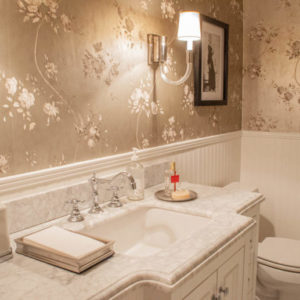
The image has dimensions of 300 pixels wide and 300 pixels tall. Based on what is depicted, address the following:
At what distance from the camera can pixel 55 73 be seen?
130 cm

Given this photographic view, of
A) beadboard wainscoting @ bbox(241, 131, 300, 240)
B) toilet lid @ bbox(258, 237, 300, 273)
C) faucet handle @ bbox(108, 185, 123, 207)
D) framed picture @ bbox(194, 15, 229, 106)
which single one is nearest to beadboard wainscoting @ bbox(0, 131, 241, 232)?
faucet handle @ bbox(108, 185, 123, 207)

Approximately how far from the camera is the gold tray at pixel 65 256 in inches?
36.6

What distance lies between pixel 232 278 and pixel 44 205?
0.73 metres

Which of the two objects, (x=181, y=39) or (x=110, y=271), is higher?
(x=181, y=39)

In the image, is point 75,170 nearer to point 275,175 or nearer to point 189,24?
point 189,24

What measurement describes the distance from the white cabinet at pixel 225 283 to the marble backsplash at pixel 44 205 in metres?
0.57

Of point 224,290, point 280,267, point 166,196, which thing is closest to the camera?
point 224,290

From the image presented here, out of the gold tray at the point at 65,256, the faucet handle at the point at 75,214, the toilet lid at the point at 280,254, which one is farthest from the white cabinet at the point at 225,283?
the toilet lid at the point at 280,254

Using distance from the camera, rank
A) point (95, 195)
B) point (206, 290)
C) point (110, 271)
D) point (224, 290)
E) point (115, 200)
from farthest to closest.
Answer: point (115, 200)
point (95, 195)
point (224, 290)
point (206, 290)
point (110, 271)

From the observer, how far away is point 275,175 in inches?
103

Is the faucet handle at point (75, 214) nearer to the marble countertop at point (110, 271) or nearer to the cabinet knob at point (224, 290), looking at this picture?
the marble countertop at point (110, 271)

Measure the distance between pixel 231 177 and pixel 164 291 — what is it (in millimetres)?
1839

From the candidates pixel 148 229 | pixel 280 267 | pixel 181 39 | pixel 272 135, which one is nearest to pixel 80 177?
pixel 148 229

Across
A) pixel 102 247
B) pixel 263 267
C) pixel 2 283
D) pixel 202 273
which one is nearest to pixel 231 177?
pixel 263 267
